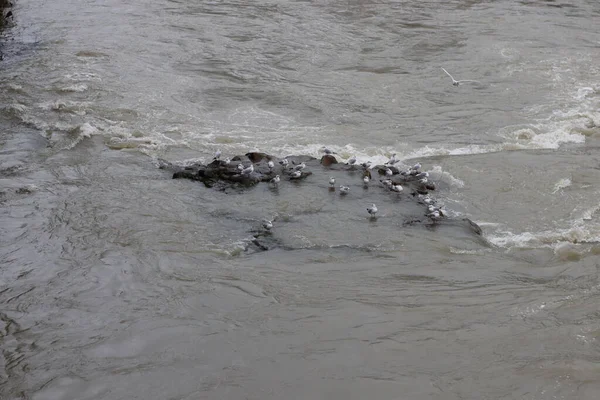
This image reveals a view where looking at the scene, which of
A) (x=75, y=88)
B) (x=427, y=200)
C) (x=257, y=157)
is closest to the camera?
(x=427, y=200)

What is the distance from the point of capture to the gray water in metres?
5.83

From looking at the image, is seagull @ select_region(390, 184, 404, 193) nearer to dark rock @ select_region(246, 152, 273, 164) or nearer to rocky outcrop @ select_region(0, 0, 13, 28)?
dark rock @ select_region(246, 152, 273, 164)

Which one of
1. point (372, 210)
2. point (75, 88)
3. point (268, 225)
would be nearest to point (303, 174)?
point (372, 210)

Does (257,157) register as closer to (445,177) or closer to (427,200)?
(427,200)

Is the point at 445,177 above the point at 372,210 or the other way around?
the other way around

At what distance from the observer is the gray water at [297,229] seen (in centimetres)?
583

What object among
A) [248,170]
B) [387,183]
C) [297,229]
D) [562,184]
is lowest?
[562,184]

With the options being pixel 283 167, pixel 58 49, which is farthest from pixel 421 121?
pixel 58 49

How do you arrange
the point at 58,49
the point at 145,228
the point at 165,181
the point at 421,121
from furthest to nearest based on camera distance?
the point at 58,49, the point at 421,121, the point at 165,181, the point at 145,228

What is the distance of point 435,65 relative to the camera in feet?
49.6

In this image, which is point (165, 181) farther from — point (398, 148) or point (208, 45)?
point (208, 45)

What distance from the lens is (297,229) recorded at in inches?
320

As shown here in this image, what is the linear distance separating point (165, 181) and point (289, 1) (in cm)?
1270

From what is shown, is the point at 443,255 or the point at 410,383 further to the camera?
Answer: the point at 443,255
